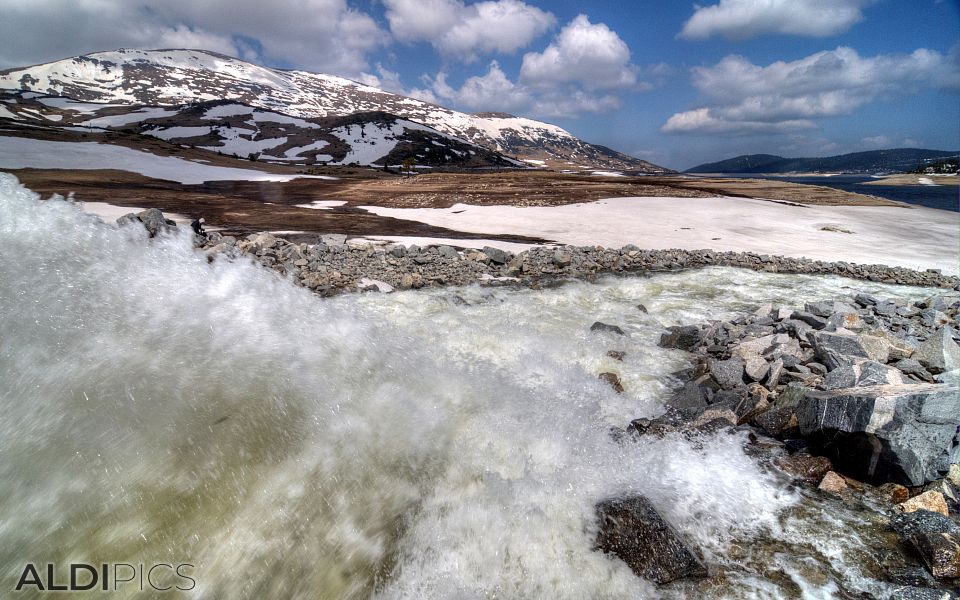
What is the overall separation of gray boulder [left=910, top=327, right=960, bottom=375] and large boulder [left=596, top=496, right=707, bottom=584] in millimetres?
5835

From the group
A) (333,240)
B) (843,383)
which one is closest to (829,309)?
(843,383)

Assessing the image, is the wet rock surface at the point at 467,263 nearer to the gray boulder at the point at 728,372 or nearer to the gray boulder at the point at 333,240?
the gray boulder at the point at 333,240

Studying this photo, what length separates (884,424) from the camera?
444 cm

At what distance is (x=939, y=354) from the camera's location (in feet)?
21.4

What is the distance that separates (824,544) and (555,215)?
25.4m

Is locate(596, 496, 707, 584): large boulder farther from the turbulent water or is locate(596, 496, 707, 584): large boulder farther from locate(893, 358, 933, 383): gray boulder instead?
locate(893, 358, 933, 383): gray boulder

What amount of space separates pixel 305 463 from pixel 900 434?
5936mm

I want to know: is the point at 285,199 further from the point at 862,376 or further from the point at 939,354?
the point at 939,354

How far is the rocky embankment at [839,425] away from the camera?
360 centimetres

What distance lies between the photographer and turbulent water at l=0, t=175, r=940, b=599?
3285 mm

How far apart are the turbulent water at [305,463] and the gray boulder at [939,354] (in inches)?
153

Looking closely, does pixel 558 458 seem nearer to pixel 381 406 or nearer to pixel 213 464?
pixel 381 406

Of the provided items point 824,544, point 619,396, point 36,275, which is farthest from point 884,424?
point 36,275

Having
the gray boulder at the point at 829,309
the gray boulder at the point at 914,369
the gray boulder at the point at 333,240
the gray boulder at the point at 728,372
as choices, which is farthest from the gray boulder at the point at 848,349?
the gray boulder at the point at 333,240
